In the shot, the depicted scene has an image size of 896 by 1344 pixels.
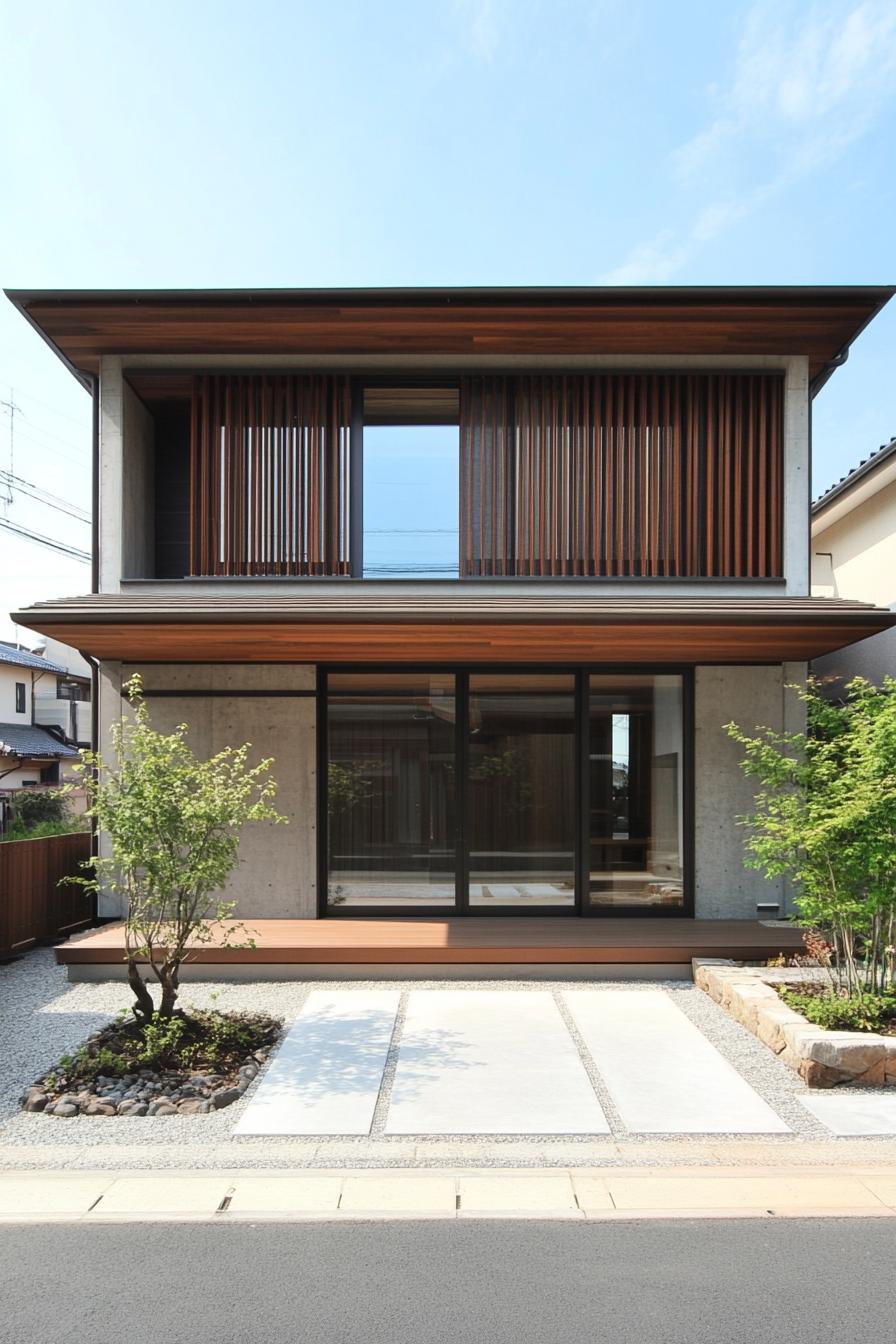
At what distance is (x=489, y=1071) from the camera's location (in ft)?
18.2

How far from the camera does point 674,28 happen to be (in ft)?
29.0

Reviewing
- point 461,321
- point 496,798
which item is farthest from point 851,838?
point 461,321

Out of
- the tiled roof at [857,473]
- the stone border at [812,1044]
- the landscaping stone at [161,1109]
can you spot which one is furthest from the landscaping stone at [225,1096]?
the tiled roof at [857,473]

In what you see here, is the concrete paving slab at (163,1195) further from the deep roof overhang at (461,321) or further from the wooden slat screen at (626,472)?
the deep roof overhang at (461,321)

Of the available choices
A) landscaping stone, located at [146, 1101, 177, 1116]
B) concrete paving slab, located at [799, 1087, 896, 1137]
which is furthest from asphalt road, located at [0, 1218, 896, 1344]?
landscaping stone, located at [146, 1101, 177, 1116]

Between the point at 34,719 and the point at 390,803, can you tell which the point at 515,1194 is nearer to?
the point at 390,803

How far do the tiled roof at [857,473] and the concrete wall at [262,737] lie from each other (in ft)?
23.1

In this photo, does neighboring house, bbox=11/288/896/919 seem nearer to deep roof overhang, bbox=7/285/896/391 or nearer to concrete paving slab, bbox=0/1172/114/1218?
deep roof overhang, bbox=7/285/896/391

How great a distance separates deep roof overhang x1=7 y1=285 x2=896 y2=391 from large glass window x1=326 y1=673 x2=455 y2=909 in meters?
3.50

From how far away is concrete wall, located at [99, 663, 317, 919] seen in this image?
8.95 m

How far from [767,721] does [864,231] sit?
6.53m

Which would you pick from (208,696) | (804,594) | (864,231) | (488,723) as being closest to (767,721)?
(804,594)

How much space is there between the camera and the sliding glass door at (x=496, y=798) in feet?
29.6

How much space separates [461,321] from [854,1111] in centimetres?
723
